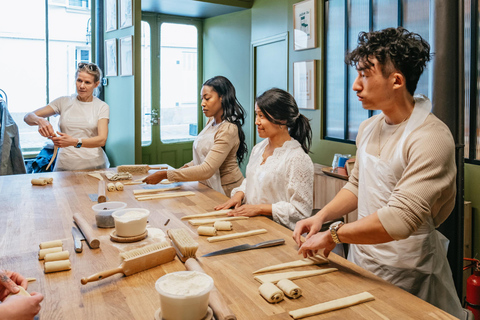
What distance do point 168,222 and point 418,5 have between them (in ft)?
9.61

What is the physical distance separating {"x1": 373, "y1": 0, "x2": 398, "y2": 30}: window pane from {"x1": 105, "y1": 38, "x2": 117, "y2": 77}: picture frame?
328 cm

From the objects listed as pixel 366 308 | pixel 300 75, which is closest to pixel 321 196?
pixel 300 75

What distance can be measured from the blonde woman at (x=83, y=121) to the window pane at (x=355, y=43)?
96.3 inches

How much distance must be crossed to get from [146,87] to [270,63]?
7.24 ft

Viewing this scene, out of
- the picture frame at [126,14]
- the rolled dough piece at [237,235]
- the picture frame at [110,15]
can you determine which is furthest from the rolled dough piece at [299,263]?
the picture frame at [110,15]

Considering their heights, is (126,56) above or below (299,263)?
above

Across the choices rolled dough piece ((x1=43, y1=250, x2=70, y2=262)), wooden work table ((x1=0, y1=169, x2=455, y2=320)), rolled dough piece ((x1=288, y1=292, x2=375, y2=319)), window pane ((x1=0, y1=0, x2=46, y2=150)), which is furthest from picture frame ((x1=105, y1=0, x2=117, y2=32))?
rolled dough piece ((x1=288, y1=292, x2=375, y2=319))

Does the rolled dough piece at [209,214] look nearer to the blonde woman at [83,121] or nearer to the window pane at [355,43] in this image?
the blonde woman at [83,121]

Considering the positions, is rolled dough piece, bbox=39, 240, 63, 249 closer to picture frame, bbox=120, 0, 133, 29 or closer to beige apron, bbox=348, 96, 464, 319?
beige apron, bbox=348, 96, 464, 319

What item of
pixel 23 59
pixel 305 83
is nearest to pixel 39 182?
pixel 305 83

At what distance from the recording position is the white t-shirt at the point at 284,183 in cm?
223

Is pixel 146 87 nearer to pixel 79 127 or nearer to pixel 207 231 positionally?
pixel 79 127

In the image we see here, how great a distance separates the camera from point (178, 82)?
7168mm

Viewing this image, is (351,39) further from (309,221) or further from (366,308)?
(366,308)
